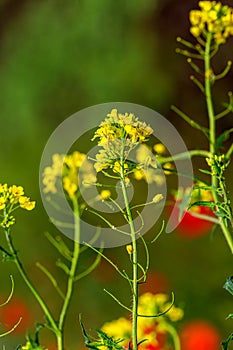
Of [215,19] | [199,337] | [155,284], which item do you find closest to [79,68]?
[155,284]

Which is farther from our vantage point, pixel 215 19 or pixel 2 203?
pixel 215 19

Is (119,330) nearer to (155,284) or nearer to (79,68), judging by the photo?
(155,284)

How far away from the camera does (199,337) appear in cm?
154

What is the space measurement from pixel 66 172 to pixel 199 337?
0.87 meters

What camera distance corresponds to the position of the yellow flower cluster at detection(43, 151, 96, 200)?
73 cm

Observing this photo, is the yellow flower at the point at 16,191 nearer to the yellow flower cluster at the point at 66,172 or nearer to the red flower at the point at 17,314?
the yellow flower cluster at the point at 66,172

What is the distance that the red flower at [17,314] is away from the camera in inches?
61.5

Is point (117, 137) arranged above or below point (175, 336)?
above

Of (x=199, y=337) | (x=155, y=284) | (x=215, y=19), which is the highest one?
(x=215, y=19)

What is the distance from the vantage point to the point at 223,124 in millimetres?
2109

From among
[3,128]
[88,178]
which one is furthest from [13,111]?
[88,178]

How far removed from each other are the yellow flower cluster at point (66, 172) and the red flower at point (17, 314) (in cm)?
83

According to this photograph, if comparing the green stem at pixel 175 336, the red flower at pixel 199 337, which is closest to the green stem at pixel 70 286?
the green stem at pixel 175 336

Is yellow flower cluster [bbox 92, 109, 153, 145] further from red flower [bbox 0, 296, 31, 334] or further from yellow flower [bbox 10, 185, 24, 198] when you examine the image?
red flower [bbox 0, 296, 31, 334]
